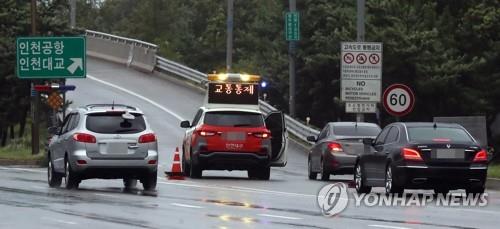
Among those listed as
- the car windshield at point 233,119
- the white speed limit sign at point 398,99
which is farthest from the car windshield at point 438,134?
the car windshield at point 233,119

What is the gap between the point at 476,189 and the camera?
20.9 m

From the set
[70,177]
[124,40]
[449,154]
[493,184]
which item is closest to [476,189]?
[449,154]

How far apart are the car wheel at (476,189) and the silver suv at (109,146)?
6023mm

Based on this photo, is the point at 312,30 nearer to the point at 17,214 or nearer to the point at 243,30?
the point at 243,30

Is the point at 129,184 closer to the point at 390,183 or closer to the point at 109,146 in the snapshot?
the point at 109,146

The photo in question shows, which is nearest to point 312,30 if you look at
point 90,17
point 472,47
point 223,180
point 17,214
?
point 472,47

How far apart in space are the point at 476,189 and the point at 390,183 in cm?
154

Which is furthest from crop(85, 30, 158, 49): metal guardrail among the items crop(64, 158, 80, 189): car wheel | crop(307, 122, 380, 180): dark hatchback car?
crop(64, 158, 80, 189): car wheel

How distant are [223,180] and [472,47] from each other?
72.8 feet

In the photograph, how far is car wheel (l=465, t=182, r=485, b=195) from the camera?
20.7 metres

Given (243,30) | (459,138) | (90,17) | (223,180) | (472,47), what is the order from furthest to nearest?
(90,17)
(243,30)
(472,47)
(223,180)
(459,138)

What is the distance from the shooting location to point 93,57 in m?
69.9

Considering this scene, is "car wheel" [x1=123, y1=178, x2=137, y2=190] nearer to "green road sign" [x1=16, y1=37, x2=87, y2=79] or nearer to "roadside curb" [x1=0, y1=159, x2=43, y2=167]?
"roadside curb" [x1=0, y1=159, x2=43, y2=167]

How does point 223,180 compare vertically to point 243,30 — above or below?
below
